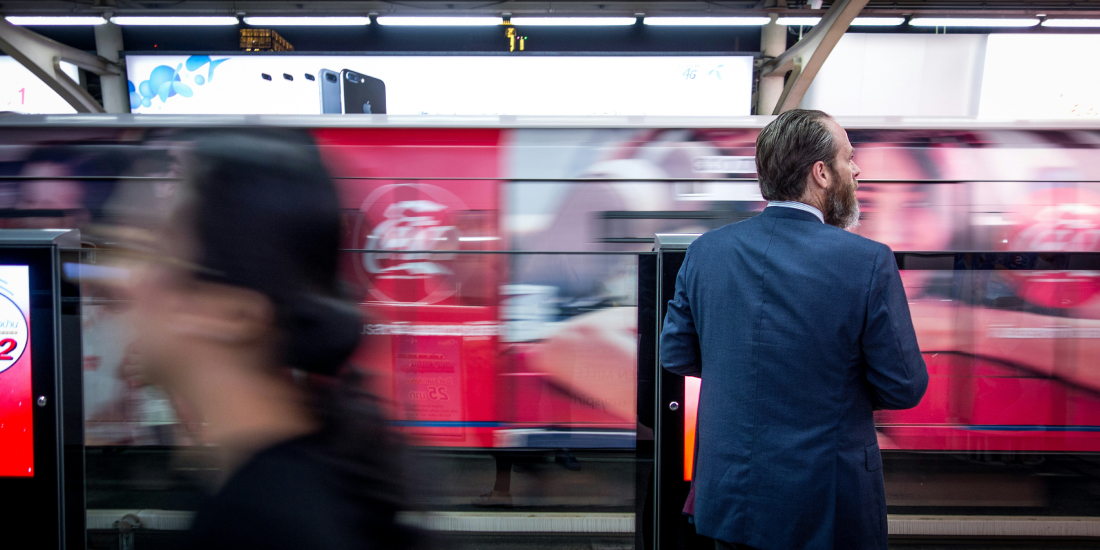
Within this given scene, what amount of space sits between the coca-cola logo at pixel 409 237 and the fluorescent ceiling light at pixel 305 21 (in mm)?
4804

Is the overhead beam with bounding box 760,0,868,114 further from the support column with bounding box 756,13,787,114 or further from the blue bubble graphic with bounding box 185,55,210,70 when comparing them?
the blue bubble graphic with bounding box 185,55,210,70

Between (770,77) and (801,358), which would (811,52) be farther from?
(801,358)

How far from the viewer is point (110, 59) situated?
24.1 feet

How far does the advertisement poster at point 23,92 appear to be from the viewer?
7.65 m

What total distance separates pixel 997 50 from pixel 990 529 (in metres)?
6.93

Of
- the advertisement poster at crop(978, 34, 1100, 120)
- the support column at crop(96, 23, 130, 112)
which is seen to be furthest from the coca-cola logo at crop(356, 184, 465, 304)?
the advertisement poster at crop(978, 34, 1100, 120)

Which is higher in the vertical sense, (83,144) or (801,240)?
(83,144)

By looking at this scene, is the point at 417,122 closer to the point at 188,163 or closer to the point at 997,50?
the point at 188,163

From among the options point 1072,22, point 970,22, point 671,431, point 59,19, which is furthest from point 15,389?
point 1072,22

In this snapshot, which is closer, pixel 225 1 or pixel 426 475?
pixel 426 475

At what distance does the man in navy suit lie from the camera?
1.20 m

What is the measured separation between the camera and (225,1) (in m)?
6.81

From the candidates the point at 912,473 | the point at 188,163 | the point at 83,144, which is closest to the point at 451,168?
the point at 83,144

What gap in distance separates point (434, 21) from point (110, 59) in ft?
13.4
